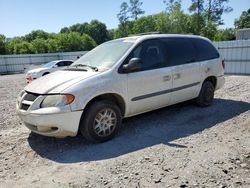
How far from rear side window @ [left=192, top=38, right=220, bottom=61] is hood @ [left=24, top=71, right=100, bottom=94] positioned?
3006 millimetres

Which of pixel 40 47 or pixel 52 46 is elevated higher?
pixel 52 46

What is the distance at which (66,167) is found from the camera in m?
3.87

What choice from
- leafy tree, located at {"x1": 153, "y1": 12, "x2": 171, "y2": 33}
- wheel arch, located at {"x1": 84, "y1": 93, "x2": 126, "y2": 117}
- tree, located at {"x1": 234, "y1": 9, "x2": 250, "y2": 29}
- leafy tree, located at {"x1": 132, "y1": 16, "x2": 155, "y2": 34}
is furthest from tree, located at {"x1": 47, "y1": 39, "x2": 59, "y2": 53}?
wheel arch, located at {"x1": 84, "y1": 93, "x2": 126, "y2": 117}

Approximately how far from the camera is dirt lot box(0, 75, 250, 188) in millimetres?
3436

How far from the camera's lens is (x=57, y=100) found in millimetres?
4266

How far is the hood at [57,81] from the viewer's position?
14.4 ft

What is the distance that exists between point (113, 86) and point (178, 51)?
2060mm

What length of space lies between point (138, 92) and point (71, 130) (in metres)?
1.50

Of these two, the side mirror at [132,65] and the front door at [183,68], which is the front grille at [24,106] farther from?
the front door at [183,68]

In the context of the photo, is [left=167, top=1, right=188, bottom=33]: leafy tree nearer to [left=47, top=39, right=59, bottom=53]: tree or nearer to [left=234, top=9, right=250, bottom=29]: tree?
[left=47, top=39, right=59, bottom=53]: tree

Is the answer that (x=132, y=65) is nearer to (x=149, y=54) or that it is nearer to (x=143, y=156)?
(x=149, y=54)

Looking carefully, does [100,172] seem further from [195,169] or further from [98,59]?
[98,59]

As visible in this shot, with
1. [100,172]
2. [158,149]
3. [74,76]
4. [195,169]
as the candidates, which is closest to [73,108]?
[74,76]

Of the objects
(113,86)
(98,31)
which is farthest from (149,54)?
(98,31)
